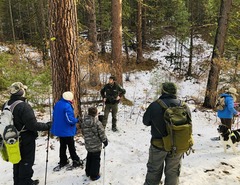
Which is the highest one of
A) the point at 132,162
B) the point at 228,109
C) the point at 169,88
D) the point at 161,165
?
the point at 169,88

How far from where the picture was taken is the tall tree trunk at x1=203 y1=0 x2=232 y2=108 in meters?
10.9

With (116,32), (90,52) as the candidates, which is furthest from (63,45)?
(116,32)

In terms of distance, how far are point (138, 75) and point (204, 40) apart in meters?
13.6

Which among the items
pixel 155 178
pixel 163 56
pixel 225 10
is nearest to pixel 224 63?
pixel 225 10

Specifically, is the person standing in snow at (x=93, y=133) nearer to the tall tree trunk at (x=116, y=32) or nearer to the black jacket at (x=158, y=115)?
the black jacket at (x=158, y=115)

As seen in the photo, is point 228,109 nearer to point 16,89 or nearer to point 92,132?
point 92,132

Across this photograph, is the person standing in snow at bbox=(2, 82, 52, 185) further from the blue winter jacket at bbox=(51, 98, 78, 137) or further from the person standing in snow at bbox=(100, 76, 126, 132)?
the person standing in snow at bbox=(100, 76, 126, 132)

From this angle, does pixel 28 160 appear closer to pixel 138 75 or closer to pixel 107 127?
pixel 107 127

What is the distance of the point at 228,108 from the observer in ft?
21.2

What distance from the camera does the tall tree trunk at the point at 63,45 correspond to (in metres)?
5.93

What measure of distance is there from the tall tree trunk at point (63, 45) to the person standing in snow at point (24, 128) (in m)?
2.14

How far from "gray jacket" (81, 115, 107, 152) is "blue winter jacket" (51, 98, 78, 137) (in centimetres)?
44

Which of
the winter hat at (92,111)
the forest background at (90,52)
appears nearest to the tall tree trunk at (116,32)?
the forest background at (90,52)

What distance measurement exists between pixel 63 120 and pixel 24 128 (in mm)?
987
